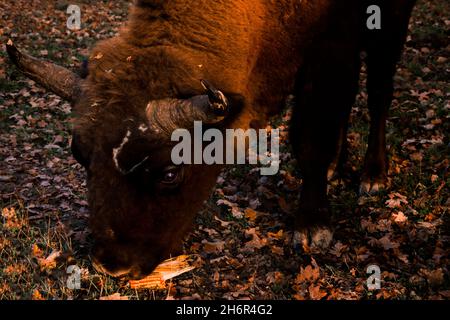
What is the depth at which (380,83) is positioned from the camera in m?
6.41

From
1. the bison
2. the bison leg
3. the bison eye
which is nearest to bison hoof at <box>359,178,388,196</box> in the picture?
the bison leg

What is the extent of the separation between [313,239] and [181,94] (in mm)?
2206

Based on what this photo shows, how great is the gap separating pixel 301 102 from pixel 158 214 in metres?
2.11

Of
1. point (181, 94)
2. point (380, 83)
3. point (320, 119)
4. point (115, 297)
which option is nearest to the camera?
point (181, 94)

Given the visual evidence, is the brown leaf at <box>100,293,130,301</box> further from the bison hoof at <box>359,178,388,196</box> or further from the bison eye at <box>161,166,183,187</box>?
the bison hoof at <box>359,178,388,196</box>

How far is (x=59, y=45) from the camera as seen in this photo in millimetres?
12898

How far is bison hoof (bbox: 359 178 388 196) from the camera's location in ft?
19.2

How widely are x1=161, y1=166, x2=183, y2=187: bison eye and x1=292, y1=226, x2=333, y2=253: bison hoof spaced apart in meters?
1.70

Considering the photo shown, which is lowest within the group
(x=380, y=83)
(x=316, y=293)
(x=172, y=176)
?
(x=316, y=293)

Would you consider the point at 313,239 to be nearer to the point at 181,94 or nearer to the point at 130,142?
the point at 181,94

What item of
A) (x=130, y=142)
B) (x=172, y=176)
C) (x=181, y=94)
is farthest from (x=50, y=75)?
→ (x=172, y=176)

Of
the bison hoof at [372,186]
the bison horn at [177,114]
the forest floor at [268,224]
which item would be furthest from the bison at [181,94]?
the bison hoof at [372,186]
